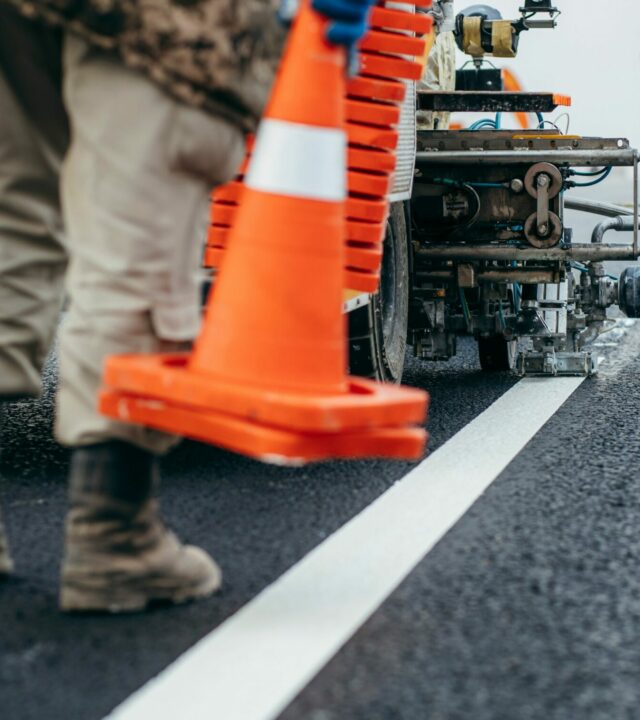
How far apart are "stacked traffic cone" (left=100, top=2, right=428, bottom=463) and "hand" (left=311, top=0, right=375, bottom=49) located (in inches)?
0.9

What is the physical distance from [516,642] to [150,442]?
692 millimetres

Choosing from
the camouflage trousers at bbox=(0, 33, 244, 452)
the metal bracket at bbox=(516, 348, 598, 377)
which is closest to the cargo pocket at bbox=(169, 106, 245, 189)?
the camouflage trousers at bbox=(0, 33, 244, 452)

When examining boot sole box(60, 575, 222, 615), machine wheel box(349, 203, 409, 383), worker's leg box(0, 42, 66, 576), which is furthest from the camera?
machine wheel box(349, 203, 409, 383)

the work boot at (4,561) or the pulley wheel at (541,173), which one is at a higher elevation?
the pulley wheel at (541,173)

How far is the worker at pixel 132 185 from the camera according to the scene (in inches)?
93.0

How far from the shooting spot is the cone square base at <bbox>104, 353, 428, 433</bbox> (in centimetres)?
220

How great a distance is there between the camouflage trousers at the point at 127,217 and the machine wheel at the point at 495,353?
13.3 ft

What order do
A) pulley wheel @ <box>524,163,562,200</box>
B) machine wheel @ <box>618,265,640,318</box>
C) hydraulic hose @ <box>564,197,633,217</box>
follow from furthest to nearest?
hydraulic hose @ <box>564,197,633,217</box>, machine wheel @ <box>618,265,640,318</box>, pulley wheel @ <box>524,163,562,200</box>

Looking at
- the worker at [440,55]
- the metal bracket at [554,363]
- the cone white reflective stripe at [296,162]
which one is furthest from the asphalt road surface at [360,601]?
the worker at [440,55]

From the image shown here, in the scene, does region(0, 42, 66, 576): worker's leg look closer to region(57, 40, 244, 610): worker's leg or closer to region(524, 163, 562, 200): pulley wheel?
region(57, 40, 244, 610): worker's leg

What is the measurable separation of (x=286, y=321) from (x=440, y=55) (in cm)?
420

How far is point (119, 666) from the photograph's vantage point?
2.26 meters

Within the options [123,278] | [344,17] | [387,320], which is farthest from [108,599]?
[387,320]

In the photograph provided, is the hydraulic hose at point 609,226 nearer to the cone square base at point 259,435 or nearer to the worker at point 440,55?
the worker at point 440,55
